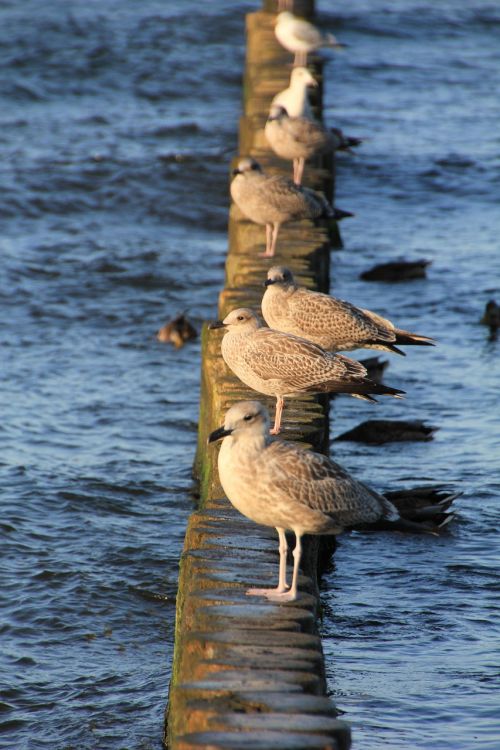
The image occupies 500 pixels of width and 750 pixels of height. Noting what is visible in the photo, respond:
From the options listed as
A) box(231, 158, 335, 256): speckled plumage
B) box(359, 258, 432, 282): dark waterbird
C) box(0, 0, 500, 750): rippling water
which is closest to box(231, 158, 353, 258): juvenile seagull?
box(231, 158, 335, 256): speckled plumage

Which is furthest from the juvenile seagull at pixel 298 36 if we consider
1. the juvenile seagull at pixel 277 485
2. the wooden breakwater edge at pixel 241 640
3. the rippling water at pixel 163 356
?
the juvenile seagull at pixel 277 485

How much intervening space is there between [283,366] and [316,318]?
1.00 meters

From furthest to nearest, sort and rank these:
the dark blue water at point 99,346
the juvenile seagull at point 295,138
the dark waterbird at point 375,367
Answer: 1. the juvenile seagull at point 295,138
2. the dark waterbird at point 375,367
3. the dark blue water at point 99,346

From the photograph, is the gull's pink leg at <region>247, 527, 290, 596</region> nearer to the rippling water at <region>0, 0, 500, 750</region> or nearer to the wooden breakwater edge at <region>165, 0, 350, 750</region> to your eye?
the wooden breakwater edge at <region>165, 0, 350, 750</region>

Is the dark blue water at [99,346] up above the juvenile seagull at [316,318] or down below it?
below

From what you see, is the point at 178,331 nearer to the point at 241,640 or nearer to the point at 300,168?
the point at 300,168

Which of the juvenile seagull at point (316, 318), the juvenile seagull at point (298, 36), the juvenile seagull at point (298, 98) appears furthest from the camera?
the juvenile seagull at point (298, 36)

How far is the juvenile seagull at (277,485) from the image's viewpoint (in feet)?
16.7

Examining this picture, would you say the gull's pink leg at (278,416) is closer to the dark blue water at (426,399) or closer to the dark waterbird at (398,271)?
the dark blue water at (426,399)

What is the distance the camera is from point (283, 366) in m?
6.59

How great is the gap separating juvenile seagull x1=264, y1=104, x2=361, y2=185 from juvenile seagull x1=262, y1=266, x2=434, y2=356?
14.0 ft

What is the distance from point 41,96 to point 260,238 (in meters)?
13.1

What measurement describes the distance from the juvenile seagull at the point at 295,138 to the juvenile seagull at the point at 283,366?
Answer: 5141 millimetres

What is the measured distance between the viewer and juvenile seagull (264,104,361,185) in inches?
461
